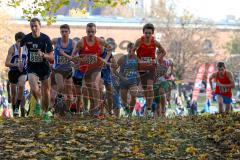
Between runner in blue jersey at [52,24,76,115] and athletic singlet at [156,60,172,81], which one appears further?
athletic singlet at [156,60,172,81]

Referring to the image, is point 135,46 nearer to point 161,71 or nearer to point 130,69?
point 130,69

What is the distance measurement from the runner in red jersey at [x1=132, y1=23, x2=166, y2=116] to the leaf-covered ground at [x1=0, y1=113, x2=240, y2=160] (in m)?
2.29

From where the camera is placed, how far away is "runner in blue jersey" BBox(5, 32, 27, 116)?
14250 millimetres

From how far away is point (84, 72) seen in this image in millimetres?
13898

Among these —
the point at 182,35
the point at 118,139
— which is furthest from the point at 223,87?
the point at 182,35

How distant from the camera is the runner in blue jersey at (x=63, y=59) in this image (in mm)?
14023

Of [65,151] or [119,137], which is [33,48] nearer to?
[119,137]

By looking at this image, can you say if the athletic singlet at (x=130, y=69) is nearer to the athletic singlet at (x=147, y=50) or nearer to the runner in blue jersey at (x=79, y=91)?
the athletic singlet at (x=147, y=50)

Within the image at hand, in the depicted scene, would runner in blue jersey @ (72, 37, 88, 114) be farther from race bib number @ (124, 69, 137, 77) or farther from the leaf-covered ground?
the leaf-covered ground

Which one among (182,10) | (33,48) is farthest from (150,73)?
(182,10)

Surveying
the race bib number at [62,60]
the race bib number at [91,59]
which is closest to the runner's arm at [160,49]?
the race bib number at [91,59]

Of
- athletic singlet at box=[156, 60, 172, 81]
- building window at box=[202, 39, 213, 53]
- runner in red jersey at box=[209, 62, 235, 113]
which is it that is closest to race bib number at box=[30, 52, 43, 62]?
athletic singlet at box=[156, 60, 172, 81]

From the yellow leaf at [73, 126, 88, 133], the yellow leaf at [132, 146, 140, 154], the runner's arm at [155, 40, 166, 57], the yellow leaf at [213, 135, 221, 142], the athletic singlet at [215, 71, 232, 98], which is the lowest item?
the athletic singlet at [215, 71, 232, 98]

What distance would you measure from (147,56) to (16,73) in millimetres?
2780
